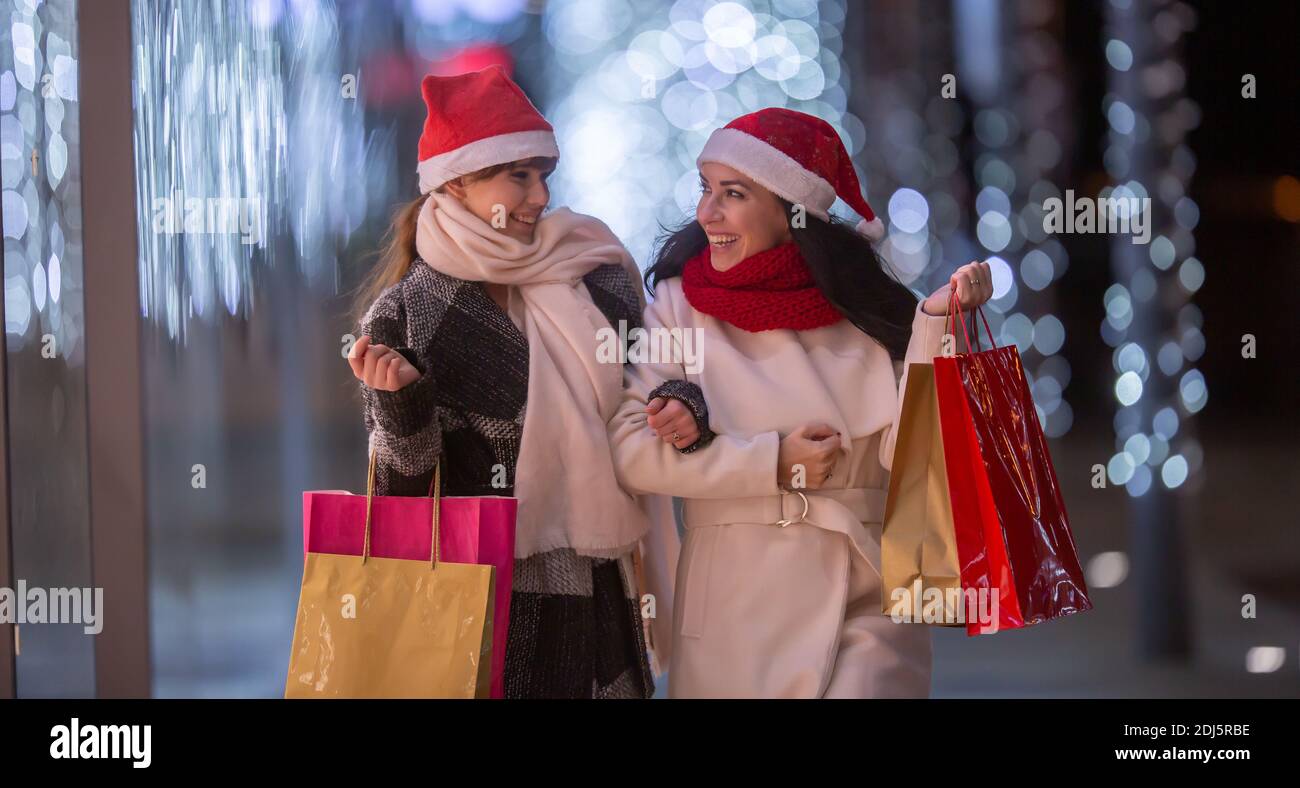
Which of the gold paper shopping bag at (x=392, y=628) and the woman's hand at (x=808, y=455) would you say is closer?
the gold paper shopping bag at (x=392, y=628)

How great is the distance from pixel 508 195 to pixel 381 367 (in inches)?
20.0

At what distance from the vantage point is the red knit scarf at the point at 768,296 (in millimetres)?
2887

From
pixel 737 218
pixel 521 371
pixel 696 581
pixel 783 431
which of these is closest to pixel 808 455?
pixel 783 431

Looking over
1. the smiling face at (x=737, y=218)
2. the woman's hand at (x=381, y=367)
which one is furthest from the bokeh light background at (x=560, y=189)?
the woman's hand at (x=381, y=367)

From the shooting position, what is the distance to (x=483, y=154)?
2879 mm

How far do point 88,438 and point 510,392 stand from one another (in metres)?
1.26

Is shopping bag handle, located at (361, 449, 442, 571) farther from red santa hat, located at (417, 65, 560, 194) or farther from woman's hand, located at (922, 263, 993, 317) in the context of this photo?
woman's hand, located at (922, 263, 993, 317)

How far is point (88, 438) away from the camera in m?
3.39

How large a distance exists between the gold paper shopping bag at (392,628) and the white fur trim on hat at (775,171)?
0.99 metres

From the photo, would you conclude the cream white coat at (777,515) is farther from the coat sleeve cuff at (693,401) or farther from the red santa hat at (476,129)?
the red santa hat at (476,129)

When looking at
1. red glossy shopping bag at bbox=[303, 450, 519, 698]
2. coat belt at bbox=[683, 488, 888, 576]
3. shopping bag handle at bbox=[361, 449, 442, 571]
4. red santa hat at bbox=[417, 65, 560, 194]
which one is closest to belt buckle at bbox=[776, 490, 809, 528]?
coat belt at bbox=[683, 488, 888, 576]

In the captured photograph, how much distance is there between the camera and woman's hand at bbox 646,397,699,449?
9.18 feet
